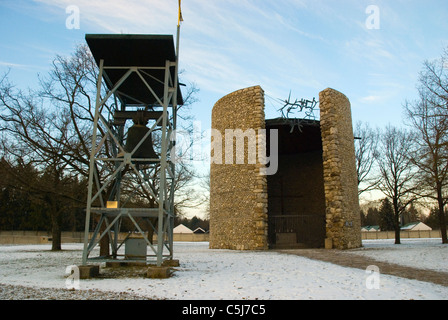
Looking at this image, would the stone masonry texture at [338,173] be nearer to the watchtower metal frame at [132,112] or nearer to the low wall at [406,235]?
the watchtower metal frame at [132,112]

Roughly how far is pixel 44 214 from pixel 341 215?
1425 inches

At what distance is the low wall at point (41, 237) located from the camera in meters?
33.5

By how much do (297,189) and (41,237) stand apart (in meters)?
27.2

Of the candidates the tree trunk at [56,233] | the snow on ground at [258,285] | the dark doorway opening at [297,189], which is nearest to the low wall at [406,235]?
the dark doorway opening at [297,189]

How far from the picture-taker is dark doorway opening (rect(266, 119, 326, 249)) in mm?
17766

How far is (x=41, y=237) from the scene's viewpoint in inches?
1337

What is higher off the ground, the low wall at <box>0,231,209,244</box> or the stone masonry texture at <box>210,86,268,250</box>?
the stone masonry texture at <box>210,86,268,250</box>

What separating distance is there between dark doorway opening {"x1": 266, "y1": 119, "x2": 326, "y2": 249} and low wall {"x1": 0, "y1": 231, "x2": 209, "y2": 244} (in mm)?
16147

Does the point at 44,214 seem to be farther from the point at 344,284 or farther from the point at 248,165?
the point at 344,284

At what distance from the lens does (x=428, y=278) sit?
679cm
